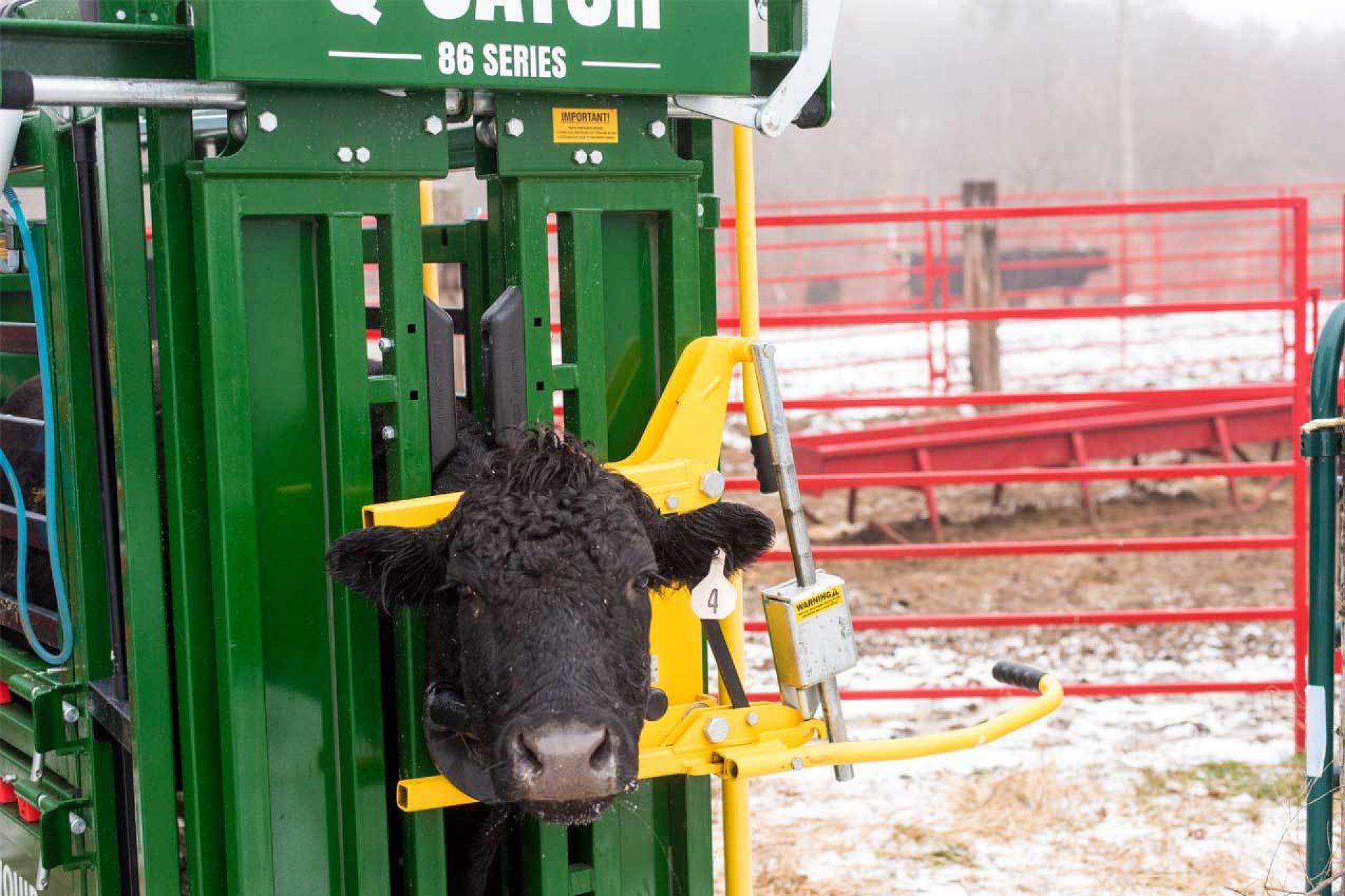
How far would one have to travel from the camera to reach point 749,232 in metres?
3.91

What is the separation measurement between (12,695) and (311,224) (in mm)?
1674

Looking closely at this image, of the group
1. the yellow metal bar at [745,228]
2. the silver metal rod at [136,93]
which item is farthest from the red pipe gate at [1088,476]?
the silver metal rod at [136,93]

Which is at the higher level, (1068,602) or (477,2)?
(477,2)

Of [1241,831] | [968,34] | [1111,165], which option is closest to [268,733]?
[1241,831]

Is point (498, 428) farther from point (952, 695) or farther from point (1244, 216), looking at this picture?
point (1244, 216)

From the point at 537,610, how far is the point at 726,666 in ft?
1.94

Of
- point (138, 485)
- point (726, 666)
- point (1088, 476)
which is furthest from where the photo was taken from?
point (1088, 476)

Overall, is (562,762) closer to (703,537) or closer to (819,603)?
(703,537)

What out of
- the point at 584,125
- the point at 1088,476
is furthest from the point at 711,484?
the point at 1088,476

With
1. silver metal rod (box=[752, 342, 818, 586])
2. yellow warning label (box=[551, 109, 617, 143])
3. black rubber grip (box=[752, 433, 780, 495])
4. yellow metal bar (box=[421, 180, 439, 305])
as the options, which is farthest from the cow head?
yellow metal bar (box=[421, 180, 439, 305])

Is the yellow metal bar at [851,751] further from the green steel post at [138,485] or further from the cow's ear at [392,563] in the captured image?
the green steel post at [138,485]

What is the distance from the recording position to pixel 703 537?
311 centimetres

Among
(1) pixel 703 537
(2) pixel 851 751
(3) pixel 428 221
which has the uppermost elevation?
(3) pixel 428 221

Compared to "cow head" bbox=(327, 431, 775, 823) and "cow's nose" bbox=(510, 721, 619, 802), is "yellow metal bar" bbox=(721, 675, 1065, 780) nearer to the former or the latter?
"cow head" bbox=(327, 431, 775, 823)
